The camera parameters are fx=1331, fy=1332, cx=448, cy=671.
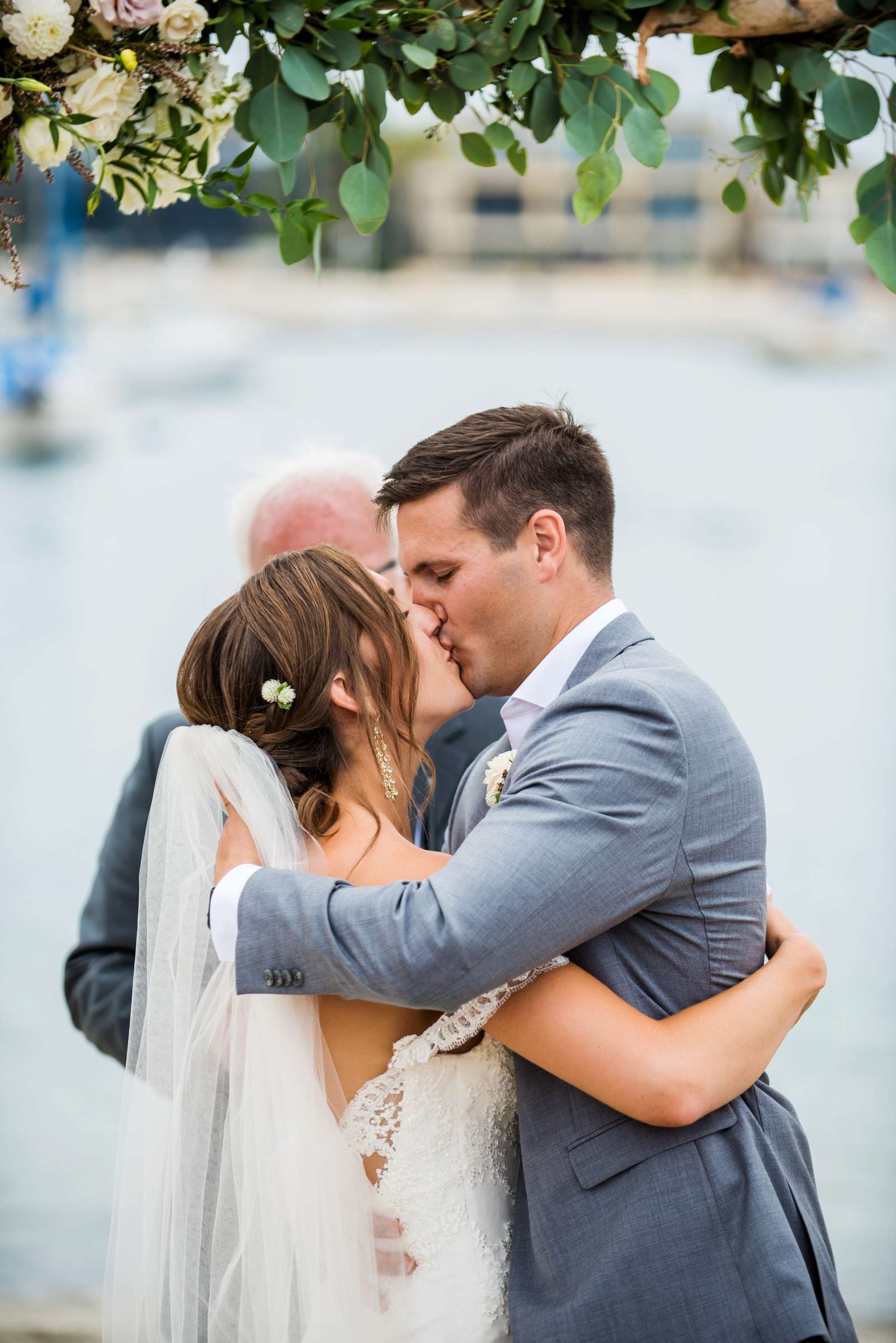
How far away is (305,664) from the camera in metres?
2.03

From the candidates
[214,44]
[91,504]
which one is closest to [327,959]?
[214,44]

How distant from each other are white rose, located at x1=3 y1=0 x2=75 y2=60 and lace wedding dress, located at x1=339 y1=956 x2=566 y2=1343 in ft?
4.88

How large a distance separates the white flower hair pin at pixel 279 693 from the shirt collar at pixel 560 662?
378 mm

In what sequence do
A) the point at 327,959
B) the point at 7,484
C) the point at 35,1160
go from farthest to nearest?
the point at 7,484, the point at 35,1160, the point at 327,959

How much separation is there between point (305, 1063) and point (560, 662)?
733mm

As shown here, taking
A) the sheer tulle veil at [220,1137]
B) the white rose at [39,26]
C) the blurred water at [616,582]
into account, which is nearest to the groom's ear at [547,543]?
the blurred water at [616,582]

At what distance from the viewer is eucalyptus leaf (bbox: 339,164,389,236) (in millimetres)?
2020

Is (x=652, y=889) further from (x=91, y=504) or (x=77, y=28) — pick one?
(x=91, y=504)

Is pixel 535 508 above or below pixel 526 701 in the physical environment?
above

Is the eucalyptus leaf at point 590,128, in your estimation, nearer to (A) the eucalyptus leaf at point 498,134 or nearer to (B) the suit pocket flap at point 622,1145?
(A) the eucalyptus leaf at point 498,134

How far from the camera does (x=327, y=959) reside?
5.46 ft

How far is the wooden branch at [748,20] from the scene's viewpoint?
6.62 ft

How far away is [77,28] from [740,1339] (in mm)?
2050

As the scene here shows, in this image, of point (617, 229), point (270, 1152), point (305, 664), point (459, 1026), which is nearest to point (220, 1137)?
point (270, 1152)
